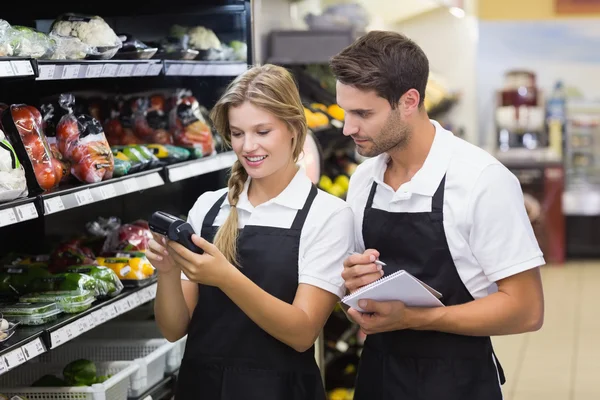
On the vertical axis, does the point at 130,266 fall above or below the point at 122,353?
above

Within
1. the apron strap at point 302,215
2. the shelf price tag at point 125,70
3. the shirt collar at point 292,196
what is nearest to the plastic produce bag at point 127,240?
the shelf price tag at point 125,70

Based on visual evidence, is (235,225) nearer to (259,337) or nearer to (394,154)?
(259,337)

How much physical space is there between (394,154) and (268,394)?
72 cm

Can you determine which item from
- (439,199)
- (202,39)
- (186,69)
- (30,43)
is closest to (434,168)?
(439,199)

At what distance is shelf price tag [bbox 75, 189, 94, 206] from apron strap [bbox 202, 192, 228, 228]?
48cm

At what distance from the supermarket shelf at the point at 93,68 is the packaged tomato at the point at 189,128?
478 millimetres

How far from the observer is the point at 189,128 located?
3965mm

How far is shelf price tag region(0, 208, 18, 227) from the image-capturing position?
2.54m

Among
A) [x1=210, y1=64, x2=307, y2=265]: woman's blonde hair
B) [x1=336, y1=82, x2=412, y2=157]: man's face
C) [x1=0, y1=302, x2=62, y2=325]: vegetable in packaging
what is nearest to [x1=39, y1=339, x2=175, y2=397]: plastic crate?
[x1=0, y1=302, x2=62, y2=325]: vegetable in packaging

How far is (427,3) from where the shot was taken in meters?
8.58

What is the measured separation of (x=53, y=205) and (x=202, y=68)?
1.23 meters

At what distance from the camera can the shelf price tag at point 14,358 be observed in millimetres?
2549

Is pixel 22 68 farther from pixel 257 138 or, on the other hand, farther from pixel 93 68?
pixel 257 138

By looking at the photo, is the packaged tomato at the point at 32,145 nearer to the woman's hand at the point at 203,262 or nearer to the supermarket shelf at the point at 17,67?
the supermarket shelf at the point at 17,67
